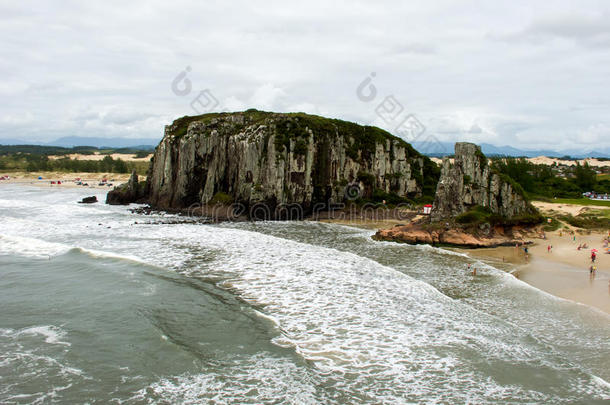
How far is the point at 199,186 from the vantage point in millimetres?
61250

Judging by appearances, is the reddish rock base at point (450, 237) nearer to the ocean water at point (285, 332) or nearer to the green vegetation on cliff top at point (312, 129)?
the ocean water at point (285, 332)

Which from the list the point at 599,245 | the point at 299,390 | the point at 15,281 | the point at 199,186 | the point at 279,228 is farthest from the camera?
the point at 199,186

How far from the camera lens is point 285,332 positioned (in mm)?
17031

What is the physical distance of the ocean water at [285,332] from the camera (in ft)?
42.4

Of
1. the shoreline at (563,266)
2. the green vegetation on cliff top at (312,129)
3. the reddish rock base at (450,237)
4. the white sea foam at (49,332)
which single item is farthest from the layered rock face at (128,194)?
the white sea foam at (49,332)

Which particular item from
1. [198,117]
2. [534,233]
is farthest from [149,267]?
[198,117]

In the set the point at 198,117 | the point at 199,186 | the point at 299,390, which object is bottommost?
the point at 299,390

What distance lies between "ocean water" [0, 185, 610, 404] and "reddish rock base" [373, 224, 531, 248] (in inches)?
253

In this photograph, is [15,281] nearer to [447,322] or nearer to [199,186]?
[447,322]

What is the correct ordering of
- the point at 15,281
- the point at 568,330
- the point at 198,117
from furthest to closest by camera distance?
the point at 198,117 < the point at 15,281 < the point at 568,330

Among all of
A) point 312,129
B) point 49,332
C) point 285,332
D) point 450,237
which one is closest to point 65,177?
point 312,129

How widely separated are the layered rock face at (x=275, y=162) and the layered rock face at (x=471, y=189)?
20.6m

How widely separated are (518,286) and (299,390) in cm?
1634

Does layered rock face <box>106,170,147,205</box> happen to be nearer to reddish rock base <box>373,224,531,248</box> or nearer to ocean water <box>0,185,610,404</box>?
ocean water <box>0,185,610,404</box>
